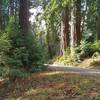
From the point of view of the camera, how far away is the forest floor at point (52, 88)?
10.5 m

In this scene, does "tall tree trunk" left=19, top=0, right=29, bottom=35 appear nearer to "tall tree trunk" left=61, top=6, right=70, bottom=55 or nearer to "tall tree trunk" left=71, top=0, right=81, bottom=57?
"tall tree trunk" left=71, top=0, right=81, bottom=57

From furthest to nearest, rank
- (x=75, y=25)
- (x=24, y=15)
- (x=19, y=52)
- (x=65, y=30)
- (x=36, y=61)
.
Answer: (x=65, y=30) → (x=75, y=25) → (x=24, y=15) → (x=36, y=61) → (x=19, y=52)

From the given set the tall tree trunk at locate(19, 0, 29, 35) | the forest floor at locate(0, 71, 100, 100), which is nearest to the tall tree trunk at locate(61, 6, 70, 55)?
the tall tree trunk at locate(19, 0, 29, 35)

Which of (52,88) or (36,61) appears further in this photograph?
(36,61)

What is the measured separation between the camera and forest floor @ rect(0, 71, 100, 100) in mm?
10500

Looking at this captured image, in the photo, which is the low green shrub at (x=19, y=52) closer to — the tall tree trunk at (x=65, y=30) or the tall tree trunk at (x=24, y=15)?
the tall tree trunk at (x=24, y=15)

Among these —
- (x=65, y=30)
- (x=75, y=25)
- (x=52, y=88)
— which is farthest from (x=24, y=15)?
(x=65, y=30)

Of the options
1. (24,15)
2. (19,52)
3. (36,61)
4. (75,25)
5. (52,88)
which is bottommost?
(52,88)

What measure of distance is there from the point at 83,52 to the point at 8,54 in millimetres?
9282

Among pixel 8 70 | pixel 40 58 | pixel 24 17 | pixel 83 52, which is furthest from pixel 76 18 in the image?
pixel 8 70

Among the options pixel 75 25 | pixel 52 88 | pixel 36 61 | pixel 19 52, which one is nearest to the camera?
pixel 52 88

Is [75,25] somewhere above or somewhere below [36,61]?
above

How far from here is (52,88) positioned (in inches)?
454

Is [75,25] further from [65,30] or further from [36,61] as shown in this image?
[36,61]
